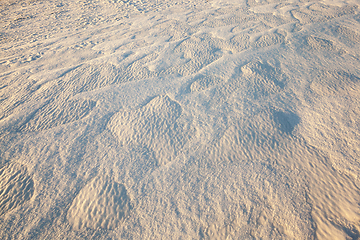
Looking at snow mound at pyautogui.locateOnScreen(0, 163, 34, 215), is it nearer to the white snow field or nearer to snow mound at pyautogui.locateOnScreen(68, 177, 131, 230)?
the white snow field

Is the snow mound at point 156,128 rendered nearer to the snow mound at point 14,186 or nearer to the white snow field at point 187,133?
the white snow field at point 187,133

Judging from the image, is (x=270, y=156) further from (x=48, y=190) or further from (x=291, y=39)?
(x=291, y=39)

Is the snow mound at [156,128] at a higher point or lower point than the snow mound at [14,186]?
higher

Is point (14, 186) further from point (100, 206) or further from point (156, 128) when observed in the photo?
point (156, 128)

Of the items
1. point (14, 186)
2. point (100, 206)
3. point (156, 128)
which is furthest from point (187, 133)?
point (14, 186)

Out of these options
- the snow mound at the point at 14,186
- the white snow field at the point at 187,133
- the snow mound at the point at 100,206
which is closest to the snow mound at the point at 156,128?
the white snow field at the point at 187,133

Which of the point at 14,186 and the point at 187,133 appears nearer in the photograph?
the point at 14,186

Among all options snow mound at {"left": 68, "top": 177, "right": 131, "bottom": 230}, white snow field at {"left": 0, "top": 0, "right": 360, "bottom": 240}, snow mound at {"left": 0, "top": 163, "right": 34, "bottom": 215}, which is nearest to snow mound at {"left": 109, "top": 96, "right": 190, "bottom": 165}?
white snow field at {"left": 0, "top": 0, "right": 360, "bottom": 240}

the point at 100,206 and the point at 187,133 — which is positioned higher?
the point at 187,133

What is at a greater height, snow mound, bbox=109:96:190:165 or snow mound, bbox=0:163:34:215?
snow mound, bbox=109:96:190:165
